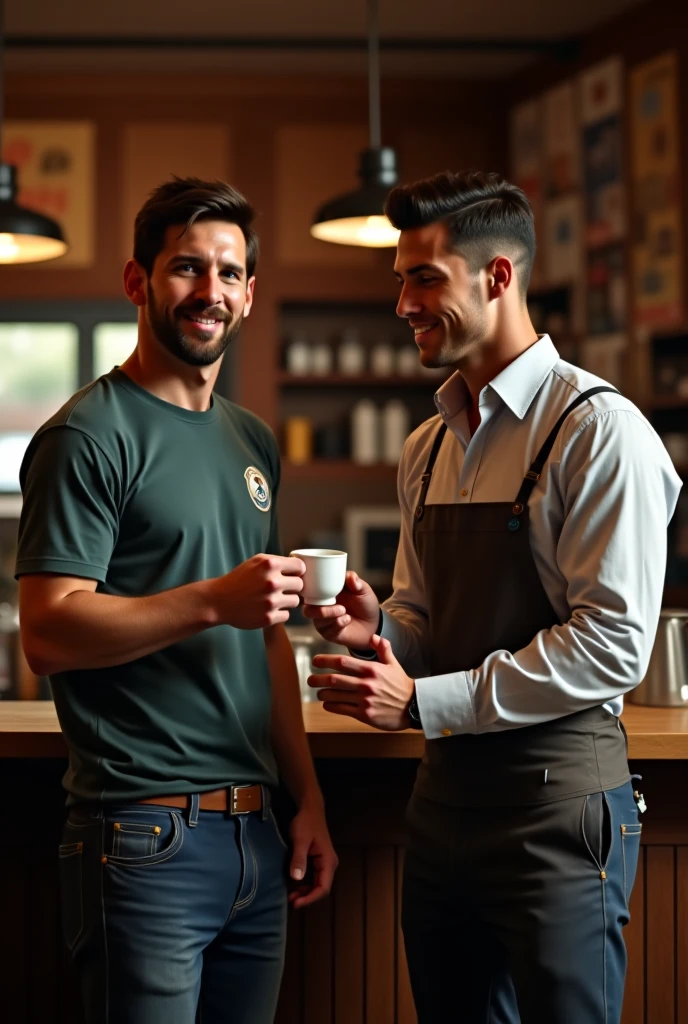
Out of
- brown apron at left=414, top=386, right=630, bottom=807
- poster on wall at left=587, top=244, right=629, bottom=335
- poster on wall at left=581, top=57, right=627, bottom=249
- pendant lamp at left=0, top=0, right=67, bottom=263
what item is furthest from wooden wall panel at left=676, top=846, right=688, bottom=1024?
poster on wall at left=581, top=57, right=627, bottom=249

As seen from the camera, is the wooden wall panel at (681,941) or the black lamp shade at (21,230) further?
the black lamp shade at (21,230)

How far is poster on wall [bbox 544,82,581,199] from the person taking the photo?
4953 millimetres

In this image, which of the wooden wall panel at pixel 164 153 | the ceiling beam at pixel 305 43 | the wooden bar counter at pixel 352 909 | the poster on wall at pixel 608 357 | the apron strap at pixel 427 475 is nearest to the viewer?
the apron strap at pixel 427 475

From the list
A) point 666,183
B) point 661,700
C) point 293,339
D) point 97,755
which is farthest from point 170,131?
point 97,755

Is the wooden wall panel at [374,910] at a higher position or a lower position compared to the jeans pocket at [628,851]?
lower

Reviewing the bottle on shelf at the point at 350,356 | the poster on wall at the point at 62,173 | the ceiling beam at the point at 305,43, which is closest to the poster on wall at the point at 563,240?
the ceiling beam at the point at 305,43

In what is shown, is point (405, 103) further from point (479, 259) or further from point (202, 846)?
point (202, 846)

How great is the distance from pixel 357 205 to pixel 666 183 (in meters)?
1.88

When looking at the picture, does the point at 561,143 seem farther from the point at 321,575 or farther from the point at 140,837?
the point at 140,837

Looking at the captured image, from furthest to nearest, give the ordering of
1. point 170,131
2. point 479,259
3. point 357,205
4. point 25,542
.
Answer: point 170,131
point 357,205
point 479,259
point 25,542

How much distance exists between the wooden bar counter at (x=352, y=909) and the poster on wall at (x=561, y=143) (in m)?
3.49

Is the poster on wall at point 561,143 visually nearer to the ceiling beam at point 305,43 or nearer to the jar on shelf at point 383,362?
the ceiling beam at point 305,43

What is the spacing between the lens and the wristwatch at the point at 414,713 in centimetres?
154

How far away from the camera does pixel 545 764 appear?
4.99 ft
